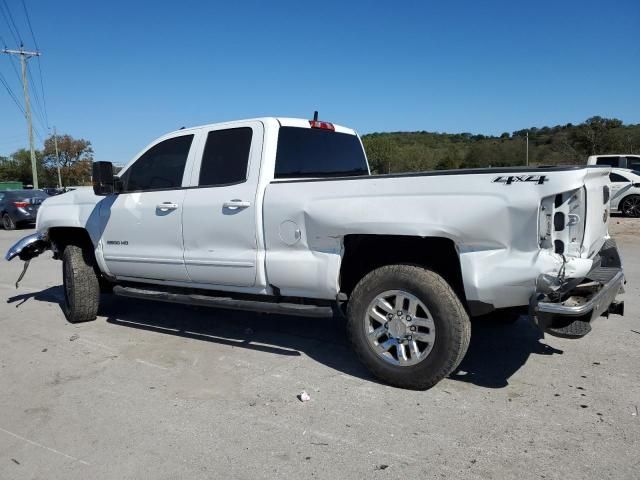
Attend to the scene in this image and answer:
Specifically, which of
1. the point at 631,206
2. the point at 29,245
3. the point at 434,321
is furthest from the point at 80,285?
the point at 631,206

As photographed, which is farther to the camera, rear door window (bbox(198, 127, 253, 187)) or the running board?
rear door window (bbox(198, 127, 253, 187))

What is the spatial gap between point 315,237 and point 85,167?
81.2 m

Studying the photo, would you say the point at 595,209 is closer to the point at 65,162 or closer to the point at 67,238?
the point at 67,238

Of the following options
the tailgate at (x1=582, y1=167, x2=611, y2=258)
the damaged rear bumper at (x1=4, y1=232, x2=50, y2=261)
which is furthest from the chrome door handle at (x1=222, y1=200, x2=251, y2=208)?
the damaged rear bumper at (x1=4, y1=232, x2=50, y2=261)

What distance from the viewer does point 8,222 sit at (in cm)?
2003

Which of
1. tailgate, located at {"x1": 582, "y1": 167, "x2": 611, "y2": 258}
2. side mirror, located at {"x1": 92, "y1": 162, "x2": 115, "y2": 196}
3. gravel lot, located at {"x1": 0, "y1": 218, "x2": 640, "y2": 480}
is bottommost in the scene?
gravel lot, located at {"x1": 0, "y1": 218, "x2": 640, "y2": 480}

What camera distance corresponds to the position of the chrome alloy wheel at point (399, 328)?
3777mm

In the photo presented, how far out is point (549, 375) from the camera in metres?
4.09

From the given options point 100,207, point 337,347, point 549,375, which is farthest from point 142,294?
point 549,375

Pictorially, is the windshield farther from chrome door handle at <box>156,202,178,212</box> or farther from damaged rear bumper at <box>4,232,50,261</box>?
damaged rear bumper at <box>4,232,50,261</box>

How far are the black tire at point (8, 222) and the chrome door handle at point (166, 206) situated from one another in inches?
697

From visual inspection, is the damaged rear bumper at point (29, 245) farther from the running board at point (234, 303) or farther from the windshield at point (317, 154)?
the windshield at point (317, 154)

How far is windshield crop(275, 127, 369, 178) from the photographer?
4824 mm

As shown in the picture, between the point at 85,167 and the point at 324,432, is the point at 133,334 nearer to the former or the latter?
the point at 324,432
